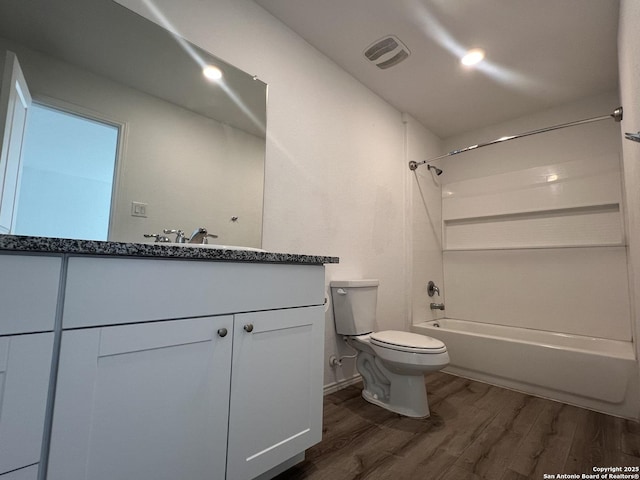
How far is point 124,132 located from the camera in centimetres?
126

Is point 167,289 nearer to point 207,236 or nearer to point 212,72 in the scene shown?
point 207,236

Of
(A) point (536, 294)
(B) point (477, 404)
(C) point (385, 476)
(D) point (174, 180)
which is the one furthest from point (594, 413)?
(D) point (174, 180)

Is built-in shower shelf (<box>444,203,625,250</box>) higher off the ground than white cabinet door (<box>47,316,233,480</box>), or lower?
higher

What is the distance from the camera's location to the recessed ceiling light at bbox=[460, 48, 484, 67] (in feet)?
6.69

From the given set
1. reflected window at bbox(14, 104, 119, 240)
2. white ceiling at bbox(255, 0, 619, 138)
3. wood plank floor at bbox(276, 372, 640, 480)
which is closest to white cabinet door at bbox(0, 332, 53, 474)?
reflected window at bbox(14, 104, 119, 240)

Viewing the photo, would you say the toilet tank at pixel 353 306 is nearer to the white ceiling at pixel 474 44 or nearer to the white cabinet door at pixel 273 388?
the white cabinet door at pixel 273 388

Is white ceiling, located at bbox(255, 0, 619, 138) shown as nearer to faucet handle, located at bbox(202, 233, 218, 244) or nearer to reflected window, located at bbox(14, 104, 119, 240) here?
reflected window, located at bbox(14, 104, 119, 240)

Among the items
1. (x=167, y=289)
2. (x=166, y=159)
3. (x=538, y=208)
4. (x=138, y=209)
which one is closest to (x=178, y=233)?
(x=138, y=209)

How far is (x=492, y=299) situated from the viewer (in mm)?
2809

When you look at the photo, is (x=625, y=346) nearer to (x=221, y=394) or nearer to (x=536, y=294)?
(x=536, y=294)

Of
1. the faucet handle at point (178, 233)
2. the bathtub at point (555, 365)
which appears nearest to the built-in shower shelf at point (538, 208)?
the bathtub at point (555, 365)

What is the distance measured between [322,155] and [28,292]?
1.70m

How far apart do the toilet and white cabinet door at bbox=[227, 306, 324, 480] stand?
654 millimetres

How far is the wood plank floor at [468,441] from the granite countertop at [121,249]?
895 mm
